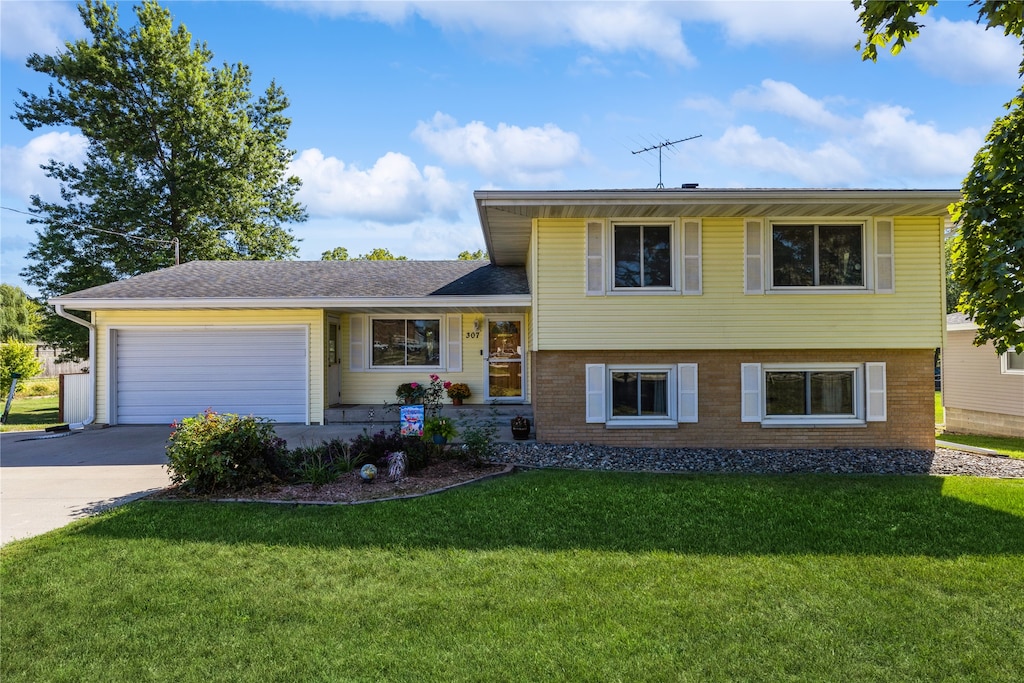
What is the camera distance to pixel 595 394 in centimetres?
1005

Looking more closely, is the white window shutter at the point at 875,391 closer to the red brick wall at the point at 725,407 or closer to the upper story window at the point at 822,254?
the red brick wall at the point at 725,407

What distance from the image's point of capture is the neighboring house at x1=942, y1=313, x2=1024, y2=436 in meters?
15.3

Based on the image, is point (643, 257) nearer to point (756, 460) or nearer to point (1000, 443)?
point (756, 460)

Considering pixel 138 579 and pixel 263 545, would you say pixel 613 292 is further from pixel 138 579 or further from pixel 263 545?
pixel 138 579

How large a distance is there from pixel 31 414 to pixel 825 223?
22.4 metres

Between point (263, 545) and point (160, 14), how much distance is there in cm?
2660

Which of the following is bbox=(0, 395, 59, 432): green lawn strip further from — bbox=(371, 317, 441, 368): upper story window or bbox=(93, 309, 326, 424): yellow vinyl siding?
bbox=(371, 317, 441, 368): upper story window

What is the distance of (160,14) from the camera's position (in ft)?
77.4

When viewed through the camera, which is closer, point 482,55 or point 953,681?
point 953,681

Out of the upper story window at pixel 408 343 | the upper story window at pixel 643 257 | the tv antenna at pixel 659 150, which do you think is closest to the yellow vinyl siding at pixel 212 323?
the upper story window at pixel 408 343

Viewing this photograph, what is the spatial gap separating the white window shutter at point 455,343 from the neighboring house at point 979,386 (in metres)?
11.9

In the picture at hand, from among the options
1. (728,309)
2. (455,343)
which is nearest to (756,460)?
(728,309)

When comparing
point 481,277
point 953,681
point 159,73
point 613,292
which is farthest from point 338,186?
point 953,681

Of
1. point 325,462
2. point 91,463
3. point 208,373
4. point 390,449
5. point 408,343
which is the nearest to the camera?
point 325,462
